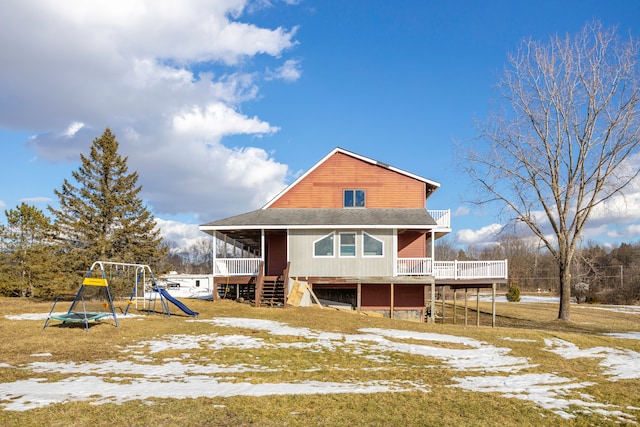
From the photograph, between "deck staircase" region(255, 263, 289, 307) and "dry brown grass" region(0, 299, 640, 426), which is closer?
"dry brown grass" region(0, 299, 640, 426)

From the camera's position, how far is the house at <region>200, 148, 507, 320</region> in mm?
22875

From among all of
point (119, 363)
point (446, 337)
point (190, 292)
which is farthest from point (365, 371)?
point (190, 292)

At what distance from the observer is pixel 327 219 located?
77.7 feet

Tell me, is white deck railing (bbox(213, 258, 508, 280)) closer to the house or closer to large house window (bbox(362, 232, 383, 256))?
the house

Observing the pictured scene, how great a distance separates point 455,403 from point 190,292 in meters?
37.6

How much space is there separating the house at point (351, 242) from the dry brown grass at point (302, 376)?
3702 millimetres

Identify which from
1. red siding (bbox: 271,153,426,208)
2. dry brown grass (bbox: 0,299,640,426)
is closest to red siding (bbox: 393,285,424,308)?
red siding (bbox: 271,153,426,208)

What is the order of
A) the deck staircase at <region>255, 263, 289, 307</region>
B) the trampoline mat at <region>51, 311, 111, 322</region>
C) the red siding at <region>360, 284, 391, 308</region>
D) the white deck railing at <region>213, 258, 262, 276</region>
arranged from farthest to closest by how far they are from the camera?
the red siding at <region>360, 284, 391, 308</region> → the white deck railing at <region>213, 258, 262, 276</region> → the deck staircase at <region>255, 263, 289, 307</region> → the trampoline mat at <region>51, 311, 111, 322</region>

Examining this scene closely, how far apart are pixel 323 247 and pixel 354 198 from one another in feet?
Answer: 13.0

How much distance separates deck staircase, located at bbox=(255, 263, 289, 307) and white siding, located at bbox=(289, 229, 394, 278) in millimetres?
1197

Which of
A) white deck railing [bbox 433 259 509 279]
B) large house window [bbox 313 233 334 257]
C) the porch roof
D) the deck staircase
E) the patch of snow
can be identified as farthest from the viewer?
large house window [bbox 313 233 334 257]

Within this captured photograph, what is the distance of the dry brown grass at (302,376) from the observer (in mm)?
6762

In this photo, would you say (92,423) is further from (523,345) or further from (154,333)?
(523,345)

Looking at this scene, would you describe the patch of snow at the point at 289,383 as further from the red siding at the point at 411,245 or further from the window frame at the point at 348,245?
the red siding at the point at 411,245
